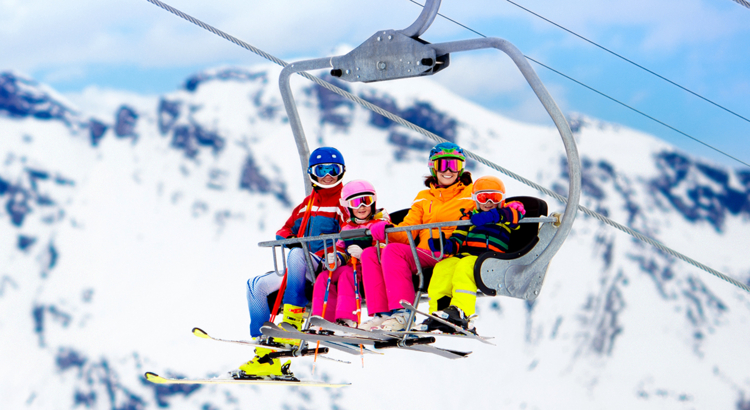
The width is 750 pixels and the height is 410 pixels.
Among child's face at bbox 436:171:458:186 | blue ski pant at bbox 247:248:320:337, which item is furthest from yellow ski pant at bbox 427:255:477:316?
blue ski pant at bbox 247:248:320:337

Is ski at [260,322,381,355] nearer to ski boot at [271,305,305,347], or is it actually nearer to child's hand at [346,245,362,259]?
ski boot at [271,305,305,347]

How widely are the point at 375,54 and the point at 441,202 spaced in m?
1.03

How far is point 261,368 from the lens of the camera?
18.0 ft

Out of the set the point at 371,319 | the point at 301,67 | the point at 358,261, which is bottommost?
the point at 371,319

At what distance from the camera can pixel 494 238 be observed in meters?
4.41

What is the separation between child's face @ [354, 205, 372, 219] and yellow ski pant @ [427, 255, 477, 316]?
0.69m

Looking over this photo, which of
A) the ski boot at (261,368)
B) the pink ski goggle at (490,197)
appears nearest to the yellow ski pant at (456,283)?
the pink ski goggle at (490,197)

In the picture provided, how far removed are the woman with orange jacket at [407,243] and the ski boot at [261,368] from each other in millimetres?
1138

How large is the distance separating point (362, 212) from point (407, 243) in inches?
14.6

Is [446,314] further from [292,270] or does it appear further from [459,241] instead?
[292,270]

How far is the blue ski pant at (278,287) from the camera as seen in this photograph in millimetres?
5062

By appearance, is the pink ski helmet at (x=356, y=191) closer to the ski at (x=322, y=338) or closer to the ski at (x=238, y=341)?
the ski at (x=322, y=338)

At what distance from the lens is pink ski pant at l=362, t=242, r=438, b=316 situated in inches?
179

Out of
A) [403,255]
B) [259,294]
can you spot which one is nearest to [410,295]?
[403,255]
